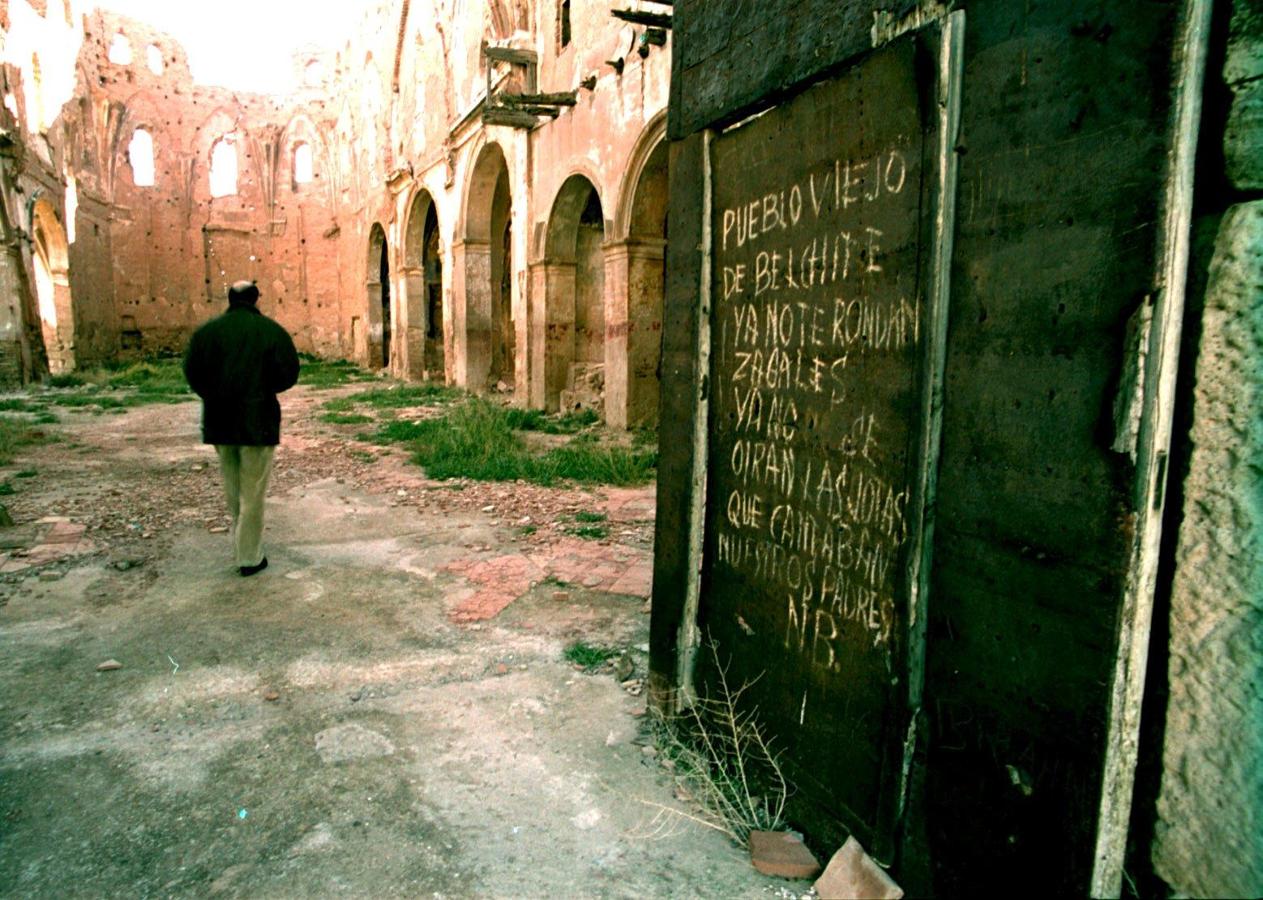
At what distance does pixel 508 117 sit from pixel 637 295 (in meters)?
4.12

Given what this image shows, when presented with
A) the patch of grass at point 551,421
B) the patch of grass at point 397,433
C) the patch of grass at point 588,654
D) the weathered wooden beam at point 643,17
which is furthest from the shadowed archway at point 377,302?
the patch of grass at point 588,654

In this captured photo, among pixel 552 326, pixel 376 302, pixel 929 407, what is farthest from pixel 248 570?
pixel 376 302

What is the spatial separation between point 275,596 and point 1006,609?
150 inches

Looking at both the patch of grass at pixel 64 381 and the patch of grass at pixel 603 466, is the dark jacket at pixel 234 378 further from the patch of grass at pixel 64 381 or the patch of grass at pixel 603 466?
the patch of grass at pixel 64 381

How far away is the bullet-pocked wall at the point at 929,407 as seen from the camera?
1468mm

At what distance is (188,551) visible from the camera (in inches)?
200

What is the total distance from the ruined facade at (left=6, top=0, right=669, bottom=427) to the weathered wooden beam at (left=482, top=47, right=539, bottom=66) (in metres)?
0.05

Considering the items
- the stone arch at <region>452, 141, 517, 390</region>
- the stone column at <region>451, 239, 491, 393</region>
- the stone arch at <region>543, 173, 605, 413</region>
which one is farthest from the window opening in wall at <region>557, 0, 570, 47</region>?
the stone column at <region>451, 239, 491, 393</region>

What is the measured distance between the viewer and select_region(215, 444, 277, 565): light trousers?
4.55 meters

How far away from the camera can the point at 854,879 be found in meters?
1.96

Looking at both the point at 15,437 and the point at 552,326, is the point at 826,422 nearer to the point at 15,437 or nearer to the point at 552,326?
the point at 15,437

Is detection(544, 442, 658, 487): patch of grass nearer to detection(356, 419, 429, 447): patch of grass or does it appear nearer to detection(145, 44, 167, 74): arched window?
detection(356, 419, 429, 447): patch of grass

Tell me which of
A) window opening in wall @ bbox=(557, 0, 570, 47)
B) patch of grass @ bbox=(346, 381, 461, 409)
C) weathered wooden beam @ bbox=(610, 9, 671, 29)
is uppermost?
window opening in wall @ bbox=(557, 0, 570, 47)

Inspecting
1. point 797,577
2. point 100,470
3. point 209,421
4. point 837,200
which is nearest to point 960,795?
point 797,577
